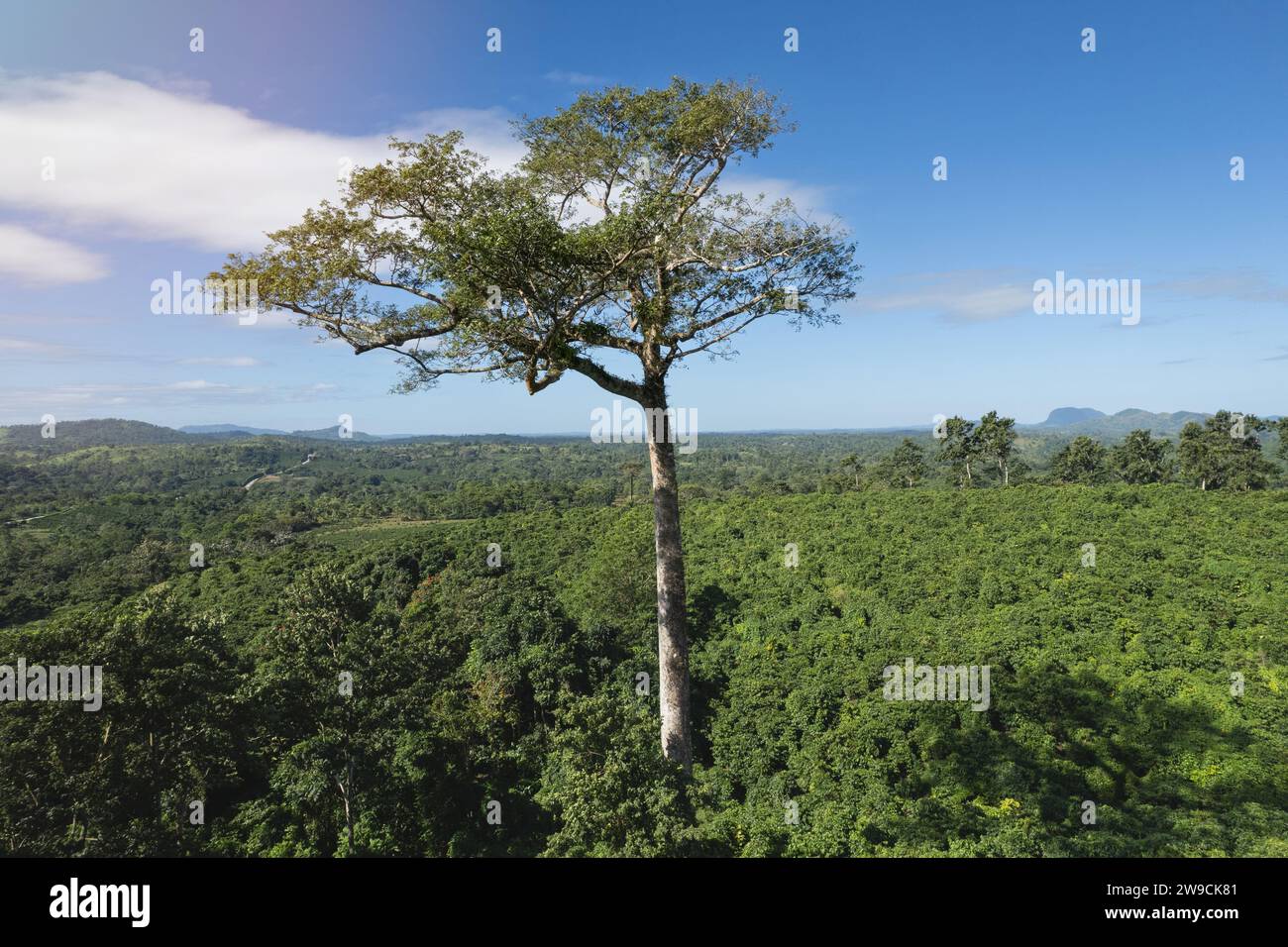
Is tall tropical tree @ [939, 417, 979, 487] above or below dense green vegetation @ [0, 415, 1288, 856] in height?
above

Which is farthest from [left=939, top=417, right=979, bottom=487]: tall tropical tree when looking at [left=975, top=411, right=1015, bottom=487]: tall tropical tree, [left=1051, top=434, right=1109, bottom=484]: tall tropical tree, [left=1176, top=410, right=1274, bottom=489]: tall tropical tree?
[left=1176, top=410, right=1274, bottom=489]: tall tropical tree

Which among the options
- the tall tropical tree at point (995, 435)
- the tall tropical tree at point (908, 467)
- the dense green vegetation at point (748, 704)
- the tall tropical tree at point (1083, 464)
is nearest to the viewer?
the dense green vegetation at point (748, 704)

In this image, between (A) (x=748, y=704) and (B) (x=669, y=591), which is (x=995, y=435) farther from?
(B) (x=669, y=591)

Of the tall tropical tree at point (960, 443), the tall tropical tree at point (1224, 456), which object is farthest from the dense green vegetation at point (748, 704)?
the tall tropical tree at point (1224, 456)

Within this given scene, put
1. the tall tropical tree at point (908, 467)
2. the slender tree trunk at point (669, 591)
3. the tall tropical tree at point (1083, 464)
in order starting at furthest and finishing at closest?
the tall tropical tree at point (908, 467), the tall tropical tree at point (1083, 464), the slender tree trunk at point (669, 591)

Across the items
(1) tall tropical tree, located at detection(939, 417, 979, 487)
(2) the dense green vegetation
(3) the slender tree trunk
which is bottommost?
(2) the dense green vegetation

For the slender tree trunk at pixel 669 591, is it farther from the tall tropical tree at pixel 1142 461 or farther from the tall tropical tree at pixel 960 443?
the tall tropical tree at pixel 1142 461

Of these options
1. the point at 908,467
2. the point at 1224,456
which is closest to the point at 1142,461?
the point at 1224,456

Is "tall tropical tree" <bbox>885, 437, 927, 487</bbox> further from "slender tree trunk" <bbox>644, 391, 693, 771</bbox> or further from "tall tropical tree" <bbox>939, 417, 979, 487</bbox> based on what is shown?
"slender tree trunk" <bbox>644, 391, 693, 771</bbox>
